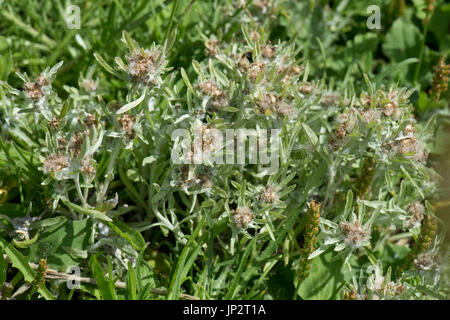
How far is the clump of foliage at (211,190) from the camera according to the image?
2.61 m

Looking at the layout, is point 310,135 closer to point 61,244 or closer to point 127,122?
point 127,122

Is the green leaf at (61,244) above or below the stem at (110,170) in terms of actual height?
below

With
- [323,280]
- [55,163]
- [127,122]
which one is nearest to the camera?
[55,163]

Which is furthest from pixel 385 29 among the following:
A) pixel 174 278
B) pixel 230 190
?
pixel 174 278

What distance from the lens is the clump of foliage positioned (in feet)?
8.57

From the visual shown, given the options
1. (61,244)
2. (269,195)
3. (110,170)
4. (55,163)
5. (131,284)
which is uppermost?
(55,163)

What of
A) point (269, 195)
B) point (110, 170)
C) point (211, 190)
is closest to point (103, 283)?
point (110, 170)

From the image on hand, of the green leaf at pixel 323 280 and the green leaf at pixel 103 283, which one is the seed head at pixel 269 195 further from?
the green leaf at pixel 103 283

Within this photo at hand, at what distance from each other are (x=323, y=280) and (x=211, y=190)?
775mm

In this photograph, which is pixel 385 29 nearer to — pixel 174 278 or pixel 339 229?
pixel 339 229

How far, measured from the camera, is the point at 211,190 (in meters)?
2.79

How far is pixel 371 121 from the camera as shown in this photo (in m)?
2.66

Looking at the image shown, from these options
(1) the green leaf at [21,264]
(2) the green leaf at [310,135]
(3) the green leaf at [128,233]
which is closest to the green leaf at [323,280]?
(2) the green leaf at [310,135]

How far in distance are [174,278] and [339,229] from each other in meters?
0.83
